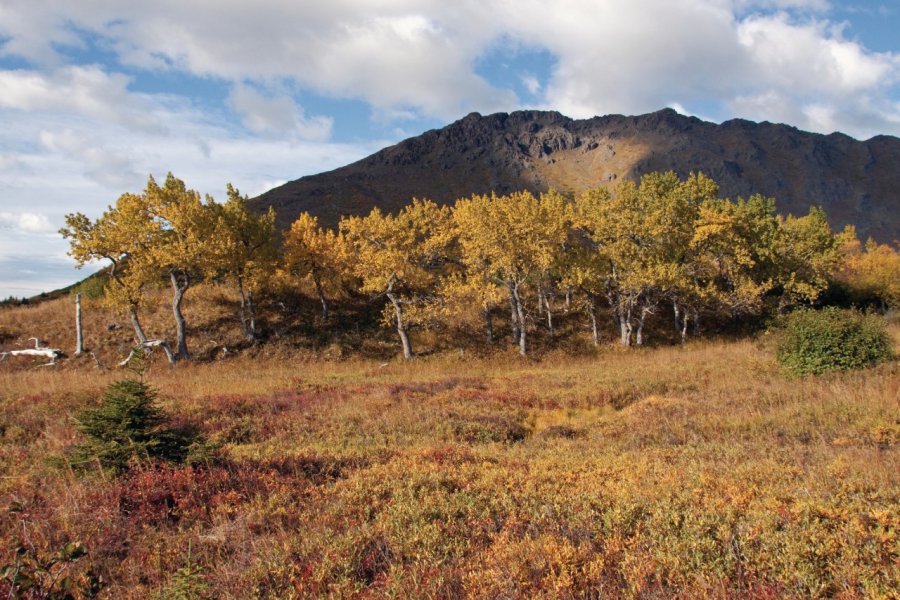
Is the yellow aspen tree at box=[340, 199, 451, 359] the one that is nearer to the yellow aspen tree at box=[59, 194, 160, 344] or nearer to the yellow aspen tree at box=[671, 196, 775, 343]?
the yellow aspen tree at box=[59, 194, 160, 344]

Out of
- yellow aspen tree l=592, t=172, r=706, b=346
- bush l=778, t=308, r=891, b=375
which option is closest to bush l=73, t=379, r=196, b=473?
bush l=778, t=308, r=891, b=375

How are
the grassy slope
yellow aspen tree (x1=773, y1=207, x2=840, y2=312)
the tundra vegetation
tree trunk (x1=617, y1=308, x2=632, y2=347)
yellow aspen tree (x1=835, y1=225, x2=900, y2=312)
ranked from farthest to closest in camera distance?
yellow aspen tree (x1=835, y1=225, x2=900, y2=312) → yellow aspen tree (x1=773, y1=207, x2=840, y2=312) → tree trunk (x1=617, y1=308, x2=632, y2=347) → the tundra vegetation → the grassy slope

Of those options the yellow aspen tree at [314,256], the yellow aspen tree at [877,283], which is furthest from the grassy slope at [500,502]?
the yellow aspen tree at [877,283]

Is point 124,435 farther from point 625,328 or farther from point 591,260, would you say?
point 625,328

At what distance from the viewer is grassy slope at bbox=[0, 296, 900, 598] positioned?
197 inches

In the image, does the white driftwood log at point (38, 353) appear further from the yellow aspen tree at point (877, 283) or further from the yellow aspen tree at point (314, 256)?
the yellow aspen tree at point (877, 283)

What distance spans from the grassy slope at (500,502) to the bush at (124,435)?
56cm

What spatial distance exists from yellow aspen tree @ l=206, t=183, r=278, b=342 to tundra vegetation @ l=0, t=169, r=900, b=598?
0.22 metres

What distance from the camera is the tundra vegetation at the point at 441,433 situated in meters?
5.22

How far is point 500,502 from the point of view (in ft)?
23.4

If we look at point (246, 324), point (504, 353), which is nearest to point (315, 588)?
point (504, 353)

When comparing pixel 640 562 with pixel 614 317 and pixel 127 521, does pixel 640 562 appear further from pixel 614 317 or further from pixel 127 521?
pixel 614 317

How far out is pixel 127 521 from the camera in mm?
6715

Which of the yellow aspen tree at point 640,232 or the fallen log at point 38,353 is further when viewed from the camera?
the yellow aspen tree at point 640,232
